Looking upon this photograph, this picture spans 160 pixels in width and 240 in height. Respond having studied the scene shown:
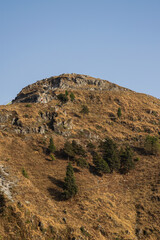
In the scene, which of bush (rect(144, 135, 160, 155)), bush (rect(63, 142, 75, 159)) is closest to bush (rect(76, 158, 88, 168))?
bush (rect(63, 142, 75, 159))

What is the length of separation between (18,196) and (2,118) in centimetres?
4533

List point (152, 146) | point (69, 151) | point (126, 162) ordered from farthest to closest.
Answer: point (152, 146) → point (126, 162) → point (69, 151)

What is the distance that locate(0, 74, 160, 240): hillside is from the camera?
38281mm

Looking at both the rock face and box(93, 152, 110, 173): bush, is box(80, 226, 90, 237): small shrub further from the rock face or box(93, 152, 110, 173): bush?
the rock face

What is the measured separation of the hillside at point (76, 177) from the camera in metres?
38.3

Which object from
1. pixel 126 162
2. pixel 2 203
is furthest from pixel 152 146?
pixel 2 203

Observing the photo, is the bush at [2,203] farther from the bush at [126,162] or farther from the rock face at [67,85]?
the rock face at [67,85]

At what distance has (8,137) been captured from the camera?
227ft

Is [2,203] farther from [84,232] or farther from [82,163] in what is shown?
[82,163]

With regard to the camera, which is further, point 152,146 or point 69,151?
point 152,146

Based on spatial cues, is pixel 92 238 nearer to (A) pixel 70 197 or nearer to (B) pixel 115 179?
(A) pixel 70 197

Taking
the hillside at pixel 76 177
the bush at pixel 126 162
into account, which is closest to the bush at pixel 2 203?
the hillside at pixel 76 177

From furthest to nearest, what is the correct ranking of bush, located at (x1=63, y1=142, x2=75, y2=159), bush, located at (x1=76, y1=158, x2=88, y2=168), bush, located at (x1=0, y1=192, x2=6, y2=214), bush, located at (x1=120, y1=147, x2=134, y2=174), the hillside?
bush, located at (x1=120, y1=147, x2=134, y2=174) < bush, located at (x1=63, y1=142, x2=75, y2=159) < bush, located at (x1=76, y1=158, x2=88, y2=168) < the hillside < bush, located at (x1=0, y1=192, x2=6, y2=214)

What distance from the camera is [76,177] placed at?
193 ft
